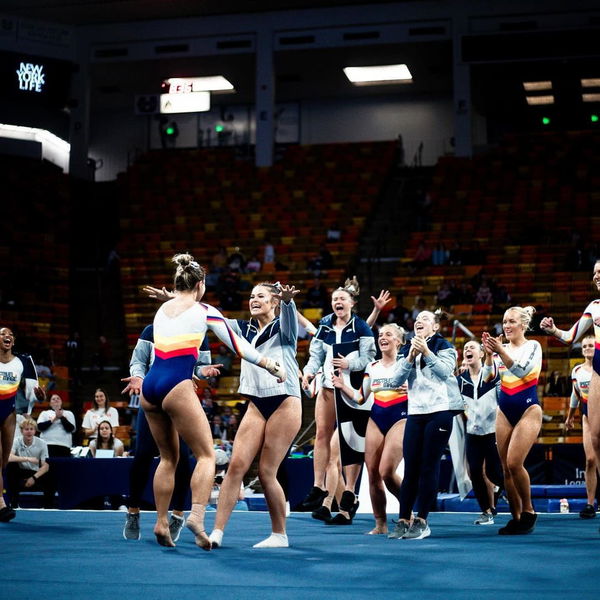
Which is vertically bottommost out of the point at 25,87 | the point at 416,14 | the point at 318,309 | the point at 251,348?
the point at 251,348

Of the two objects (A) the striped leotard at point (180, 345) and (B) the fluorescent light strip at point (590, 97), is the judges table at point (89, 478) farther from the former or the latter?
(B) the fluorescent light strip at point (590, 97)

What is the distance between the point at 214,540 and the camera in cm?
627

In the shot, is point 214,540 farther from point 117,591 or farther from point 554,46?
point 554,46

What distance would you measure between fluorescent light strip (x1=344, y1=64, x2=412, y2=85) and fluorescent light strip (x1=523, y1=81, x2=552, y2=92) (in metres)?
3.21

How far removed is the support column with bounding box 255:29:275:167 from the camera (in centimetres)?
2508

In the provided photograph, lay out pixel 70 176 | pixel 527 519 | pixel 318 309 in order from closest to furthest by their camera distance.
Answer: pixel 527 519 → pixel 318 309 → pixel 70 176

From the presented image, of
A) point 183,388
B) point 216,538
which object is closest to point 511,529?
point 216,538

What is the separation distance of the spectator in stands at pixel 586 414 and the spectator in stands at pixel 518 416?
4.02 ft

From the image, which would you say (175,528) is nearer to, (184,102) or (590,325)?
(590,325)

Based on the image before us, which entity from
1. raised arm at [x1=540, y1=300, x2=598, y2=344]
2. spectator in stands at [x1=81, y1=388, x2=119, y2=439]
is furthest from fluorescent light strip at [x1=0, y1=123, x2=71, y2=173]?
raised arm at [x1=540, y1=300, x2=598, y2=344]

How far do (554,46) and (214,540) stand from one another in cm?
1948

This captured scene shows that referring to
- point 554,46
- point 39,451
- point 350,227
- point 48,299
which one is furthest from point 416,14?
point 39,451

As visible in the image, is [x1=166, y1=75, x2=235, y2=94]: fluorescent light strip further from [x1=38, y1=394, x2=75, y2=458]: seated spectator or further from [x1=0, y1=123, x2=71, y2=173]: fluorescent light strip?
[x1=38, y1=394, x2=75, y2=458]: seated spectator

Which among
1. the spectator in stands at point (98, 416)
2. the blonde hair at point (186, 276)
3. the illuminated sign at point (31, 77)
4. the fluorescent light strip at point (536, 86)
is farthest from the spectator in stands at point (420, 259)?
the blonde hair at point (186, 276)
